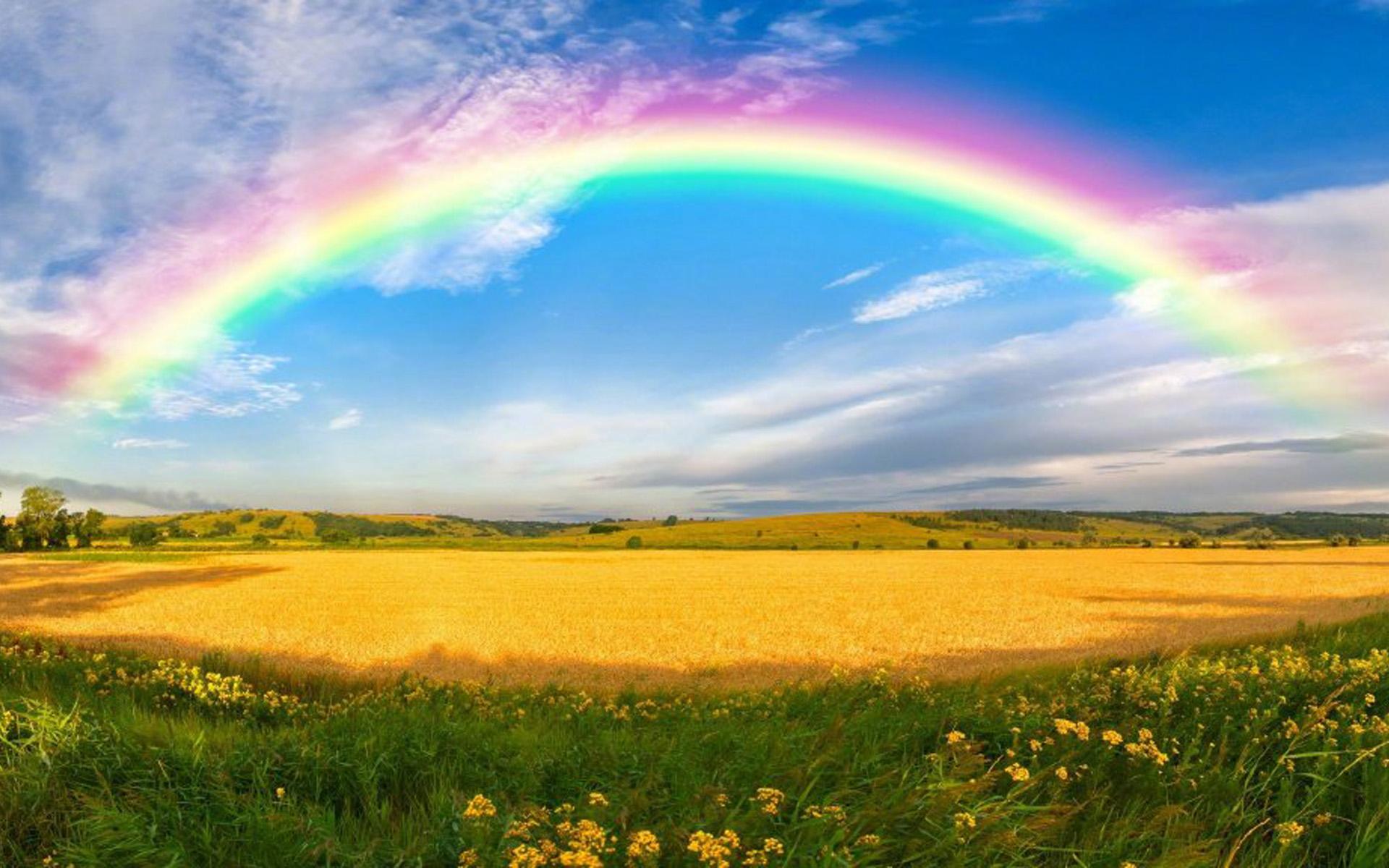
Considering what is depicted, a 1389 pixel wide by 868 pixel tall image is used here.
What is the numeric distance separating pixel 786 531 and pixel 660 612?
96.2 meters

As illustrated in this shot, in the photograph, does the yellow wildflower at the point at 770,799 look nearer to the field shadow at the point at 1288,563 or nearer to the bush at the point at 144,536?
the field shadow at the point at 1288,563

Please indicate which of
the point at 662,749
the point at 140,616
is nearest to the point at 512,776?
the point at 662,749

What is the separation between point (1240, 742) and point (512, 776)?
5.79 meters

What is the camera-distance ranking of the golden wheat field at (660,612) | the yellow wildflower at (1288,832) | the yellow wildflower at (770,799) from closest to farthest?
the yellow wildflower at (770,799) → the yellow wildflower at (1288,832) → the golden wheat field at (660,612)

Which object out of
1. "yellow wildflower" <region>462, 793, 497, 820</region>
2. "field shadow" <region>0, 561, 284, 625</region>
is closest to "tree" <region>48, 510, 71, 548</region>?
"field shadow" <region>0, 561, 284, 625</region>

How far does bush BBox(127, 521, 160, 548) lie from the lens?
10556 cm

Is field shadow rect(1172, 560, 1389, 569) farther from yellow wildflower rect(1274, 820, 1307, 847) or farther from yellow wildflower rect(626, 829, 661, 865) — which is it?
yellow wildflower rect(626, 829, 661, 865)

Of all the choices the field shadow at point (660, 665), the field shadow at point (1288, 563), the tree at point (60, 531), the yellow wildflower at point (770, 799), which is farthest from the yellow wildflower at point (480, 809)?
the tree at point (60, 531)

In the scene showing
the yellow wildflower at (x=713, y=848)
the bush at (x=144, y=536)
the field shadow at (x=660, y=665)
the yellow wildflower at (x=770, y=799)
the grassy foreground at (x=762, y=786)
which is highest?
the yellow wildflower at (x=713, y=848)

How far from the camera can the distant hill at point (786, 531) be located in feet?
376

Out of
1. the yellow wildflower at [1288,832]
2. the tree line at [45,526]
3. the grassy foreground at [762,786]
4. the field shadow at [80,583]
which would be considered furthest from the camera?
the tree line at [45,526]

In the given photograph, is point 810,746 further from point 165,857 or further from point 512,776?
point 165,857

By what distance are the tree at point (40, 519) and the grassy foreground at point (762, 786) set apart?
125189 mm

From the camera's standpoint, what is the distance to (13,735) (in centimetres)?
661
